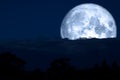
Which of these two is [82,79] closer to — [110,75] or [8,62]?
[110,75]

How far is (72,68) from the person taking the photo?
330 inches

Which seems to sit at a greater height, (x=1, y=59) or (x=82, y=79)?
(x=1, y=59)

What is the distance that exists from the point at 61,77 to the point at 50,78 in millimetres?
327

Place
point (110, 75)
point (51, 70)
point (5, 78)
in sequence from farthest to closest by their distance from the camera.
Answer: point (51, 70), point (110, 75), point (5, 78)

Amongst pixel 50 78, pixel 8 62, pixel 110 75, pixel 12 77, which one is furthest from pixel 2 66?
pixel 110 75

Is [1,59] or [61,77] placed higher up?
[1,59]

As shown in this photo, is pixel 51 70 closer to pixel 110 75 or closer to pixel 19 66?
pixel 19 66

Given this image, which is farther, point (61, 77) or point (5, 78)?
point (61, 77)

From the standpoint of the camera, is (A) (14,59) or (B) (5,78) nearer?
(B) (5,78)

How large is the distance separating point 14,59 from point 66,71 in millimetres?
1606

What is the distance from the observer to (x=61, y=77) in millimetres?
7840

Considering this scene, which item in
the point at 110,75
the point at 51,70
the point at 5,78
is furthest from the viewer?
the point at 51,70

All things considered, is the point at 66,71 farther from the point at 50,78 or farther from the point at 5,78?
the point at 5,78

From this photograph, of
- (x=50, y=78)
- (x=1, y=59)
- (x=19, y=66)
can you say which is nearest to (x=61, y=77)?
(x=50, y=78)
